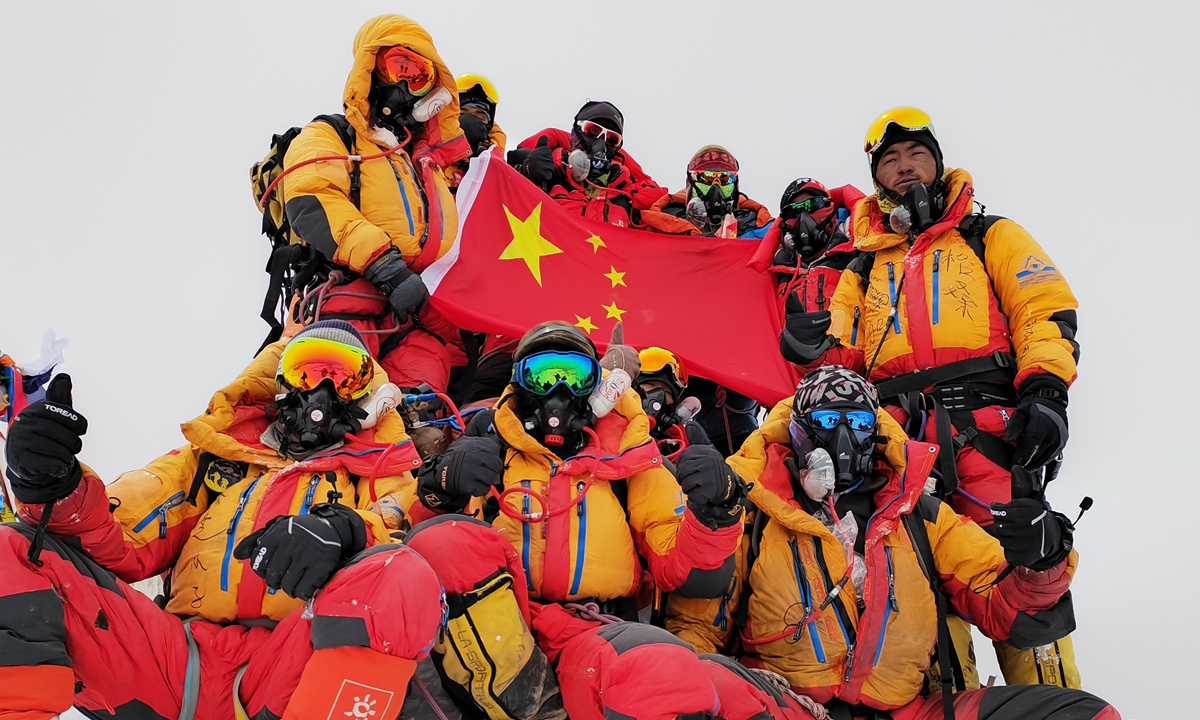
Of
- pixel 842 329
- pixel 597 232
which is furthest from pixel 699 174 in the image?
pixel 842 329

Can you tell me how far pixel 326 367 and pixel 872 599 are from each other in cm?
246

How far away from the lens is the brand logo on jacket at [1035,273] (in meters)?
4.92

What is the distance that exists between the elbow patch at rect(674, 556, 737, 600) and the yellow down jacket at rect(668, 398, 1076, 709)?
0.83 feet

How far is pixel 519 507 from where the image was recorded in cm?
416

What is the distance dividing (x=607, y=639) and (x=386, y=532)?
0.91 m

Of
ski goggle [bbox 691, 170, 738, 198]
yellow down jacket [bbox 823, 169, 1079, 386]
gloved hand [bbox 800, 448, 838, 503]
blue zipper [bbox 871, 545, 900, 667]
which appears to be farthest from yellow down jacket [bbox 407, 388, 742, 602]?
ski goggle [bbox 691, 170, 738, 198]

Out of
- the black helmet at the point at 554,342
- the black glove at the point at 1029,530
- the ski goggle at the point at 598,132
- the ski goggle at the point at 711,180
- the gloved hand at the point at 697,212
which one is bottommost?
the black glove at the point at 1029,530

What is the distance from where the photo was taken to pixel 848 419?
178 inches

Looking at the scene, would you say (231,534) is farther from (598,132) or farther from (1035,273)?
(598,132)

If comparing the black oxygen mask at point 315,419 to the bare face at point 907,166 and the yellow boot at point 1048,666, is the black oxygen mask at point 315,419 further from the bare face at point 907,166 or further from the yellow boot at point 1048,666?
the yellow boot at point 1048,666

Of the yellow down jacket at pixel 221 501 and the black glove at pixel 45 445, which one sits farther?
the yellow down jacket at pixel 221 501

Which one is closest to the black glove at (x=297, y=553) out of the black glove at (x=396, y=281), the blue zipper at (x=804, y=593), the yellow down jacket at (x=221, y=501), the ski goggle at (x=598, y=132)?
the yellow down jacket at (x=221, y=501)

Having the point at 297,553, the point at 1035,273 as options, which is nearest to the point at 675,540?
the point at 297,553

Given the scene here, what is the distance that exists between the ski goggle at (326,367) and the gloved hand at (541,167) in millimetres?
3425
